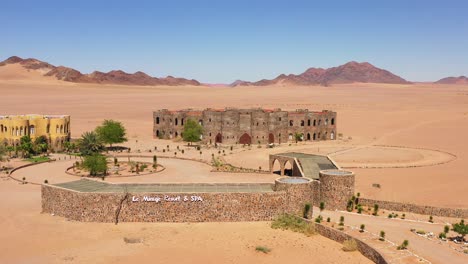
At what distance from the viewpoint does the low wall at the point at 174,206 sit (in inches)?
1517

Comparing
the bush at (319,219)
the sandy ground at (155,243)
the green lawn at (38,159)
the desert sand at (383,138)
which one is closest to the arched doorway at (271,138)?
the desert sand at (383,138)

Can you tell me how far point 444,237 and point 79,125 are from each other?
97.6 m

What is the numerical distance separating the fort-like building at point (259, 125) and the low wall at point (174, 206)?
50.9 metres

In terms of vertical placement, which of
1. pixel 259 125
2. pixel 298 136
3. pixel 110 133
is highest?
pixel 259 125

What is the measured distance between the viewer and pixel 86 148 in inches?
2640

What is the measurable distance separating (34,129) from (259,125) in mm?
38419

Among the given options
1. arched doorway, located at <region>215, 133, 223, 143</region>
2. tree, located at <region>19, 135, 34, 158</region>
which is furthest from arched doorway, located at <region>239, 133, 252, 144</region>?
tree, located at <region>19, 135, 34, 158</region>

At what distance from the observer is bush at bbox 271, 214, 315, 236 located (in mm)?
37031

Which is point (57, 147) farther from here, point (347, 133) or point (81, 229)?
point (347, 133)

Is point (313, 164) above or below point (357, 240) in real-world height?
above

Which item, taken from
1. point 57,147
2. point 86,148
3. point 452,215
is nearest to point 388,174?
point 452,215

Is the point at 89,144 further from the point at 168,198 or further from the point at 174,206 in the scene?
the point at 174,206

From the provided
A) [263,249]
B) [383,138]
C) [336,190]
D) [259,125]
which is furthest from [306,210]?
[383,138]

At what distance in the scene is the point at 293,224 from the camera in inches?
1492
